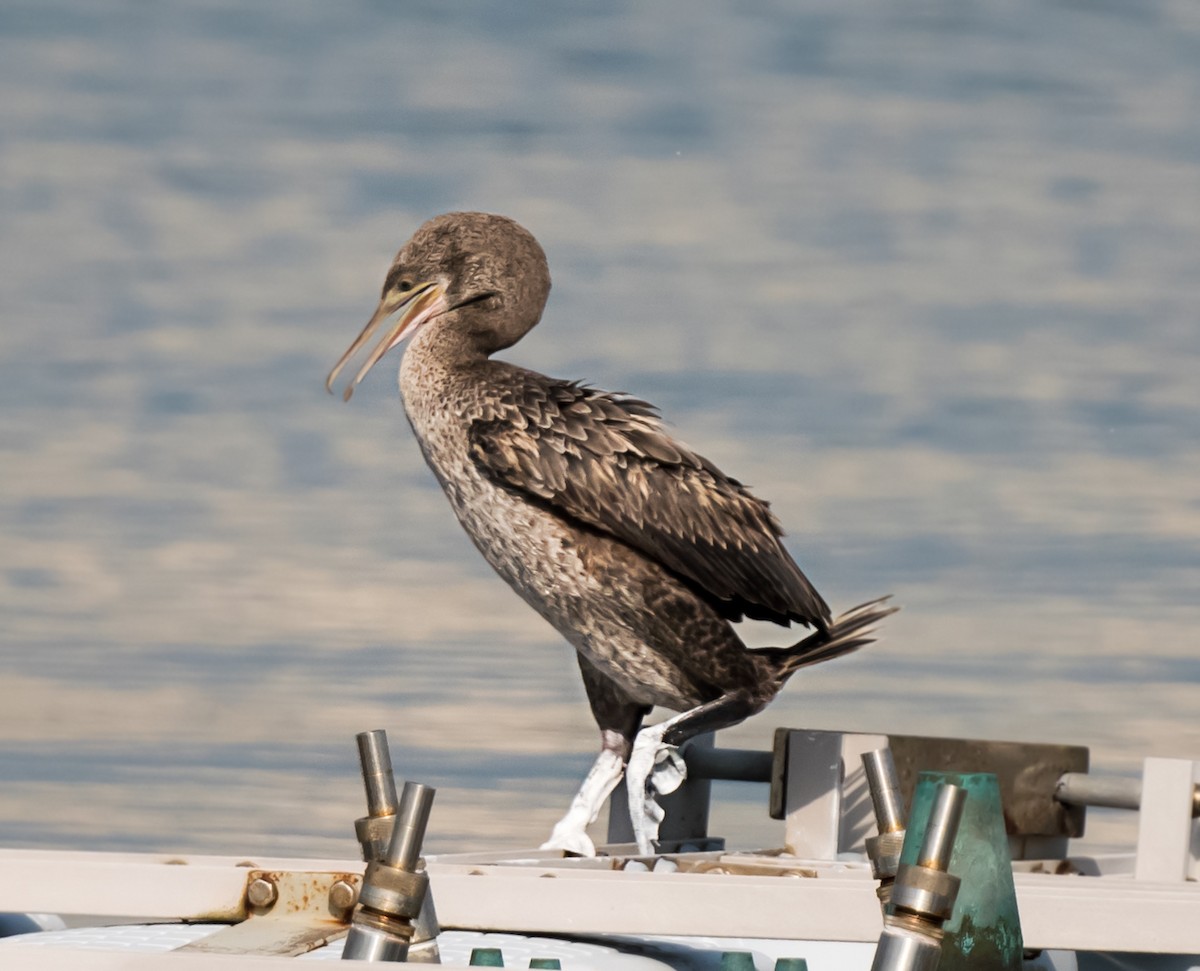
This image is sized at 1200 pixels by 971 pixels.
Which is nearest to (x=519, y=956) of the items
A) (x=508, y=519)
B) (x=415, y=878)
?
(x=415, y=878)

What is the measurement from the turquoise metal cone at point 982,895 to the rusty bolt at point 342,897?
3.66ft

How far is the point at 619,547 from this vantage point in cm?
701

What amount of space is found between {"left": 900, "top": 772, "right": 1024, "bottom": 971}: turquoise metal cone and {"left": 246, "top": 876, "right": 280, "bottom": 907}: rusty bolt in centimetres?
124

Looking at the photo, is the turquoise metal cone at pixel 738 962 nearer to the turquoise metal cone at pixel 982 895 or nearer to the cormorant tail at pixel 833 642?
the turquoise metal cone at pixel 982 895

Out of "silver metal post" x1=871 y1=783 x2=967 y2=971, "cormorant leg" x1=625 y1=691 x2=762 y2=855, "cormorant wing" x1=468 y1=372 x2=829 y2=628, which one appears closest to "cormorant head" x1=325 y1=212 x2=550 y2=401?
"cormorant wing" x1=468 y1=372 x2=829 y2=628

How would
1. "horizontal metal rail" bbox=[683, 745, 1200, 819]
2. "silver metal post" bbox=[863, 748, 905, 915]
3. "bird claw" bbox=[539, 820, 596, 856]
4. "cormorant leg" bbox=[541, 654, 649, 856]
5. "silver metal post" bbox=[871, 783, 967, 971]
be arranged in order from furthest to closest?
"horizontal metal rail" bbox=[683, 745, 1200, 819], "cormorant leg" bbox=[541, 654, 649, 856], "bird claw" bbox=[539, 820, 596, 856], "silver metal post" bbox=[863, 748, 905, 915], "silver metal post" bbox=[871, 783, 967, 971]

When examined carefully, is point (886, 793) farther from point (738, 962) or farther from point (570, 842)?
point (570, 842)

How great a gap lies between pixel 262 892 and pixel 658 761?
381 centimetres

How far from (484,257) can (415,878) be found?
18.9 ft

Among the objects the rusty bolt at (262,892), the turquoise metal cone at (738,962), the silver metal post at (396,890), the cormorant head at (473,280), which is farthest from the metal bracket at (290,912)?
the cormorant head at (473,280)

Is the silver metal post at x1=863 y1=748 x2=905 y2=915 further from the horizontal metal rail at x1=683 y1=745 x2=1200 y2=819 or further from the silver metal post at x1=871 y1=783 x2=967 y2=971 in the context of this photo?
the horizontal metal rail at x1=683 y1=745 x2=1200 y2=819

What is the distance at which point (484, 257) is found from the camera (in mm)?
7859

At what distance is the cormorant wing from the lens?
23.0 ft

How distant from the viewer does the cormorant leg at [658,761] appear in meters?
6.95
